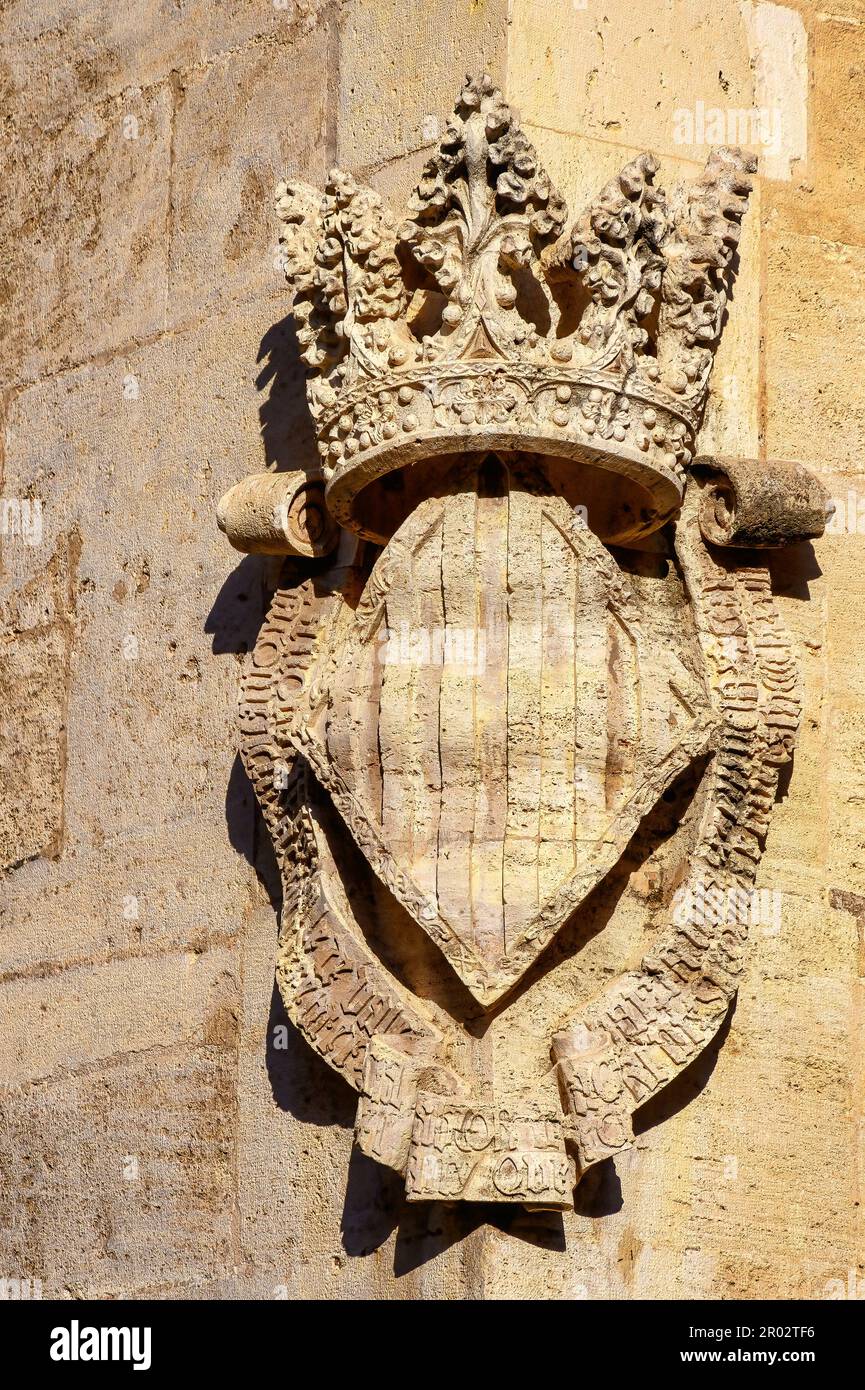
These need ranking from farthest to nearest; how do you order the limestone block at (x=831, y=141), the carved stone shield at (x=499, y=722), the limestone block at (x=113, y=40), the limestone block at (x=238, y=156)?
the limestone block at (x=113, y=40)
the limestone block at (x=238, y=156)
the limestone block at (x=831, y=141)
the carved stone shield at (x=499, y=722)

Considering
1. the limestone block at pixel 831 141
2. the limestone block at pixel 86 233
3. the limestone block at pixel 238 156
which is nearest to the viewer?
the limestone block at pixel 831 141

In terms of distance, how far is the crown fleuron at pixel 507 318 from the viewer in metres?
4.92

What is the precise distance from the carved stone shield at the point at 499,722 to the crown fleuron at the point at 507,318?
0.14m

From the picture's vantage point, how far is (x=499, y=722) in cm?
491

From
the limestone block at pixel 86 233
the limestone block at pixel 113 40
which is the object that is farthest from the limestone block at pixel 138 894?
the limestone block at pixel 113 40

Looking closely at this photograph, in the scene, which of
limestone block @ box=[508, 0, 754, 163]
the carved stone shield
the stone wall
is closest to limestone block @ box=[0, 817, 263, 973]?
the stone wall

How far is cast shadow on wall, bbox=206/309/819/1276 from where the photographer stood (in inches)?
196

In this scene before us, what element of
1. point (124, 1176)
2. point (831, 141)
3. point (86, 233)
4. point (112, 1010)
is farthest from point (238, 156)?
point (124, 1176)

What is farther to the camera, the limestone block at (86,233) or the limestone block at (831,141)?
the limestone block at (86,233)

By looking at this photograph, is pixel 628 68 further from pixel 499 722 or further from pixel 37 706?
pixel 37 706

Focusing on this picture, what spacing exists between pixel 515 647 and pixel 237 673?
825 mm

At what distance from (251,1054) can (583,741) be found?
0.96 meters

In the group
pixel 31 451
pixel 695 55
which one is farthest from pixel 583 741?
pixel 31 451

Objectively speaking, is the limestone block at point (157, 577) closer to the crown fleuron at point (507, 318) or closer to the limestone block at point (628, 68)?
the crown fleuron at point (507, 318)
